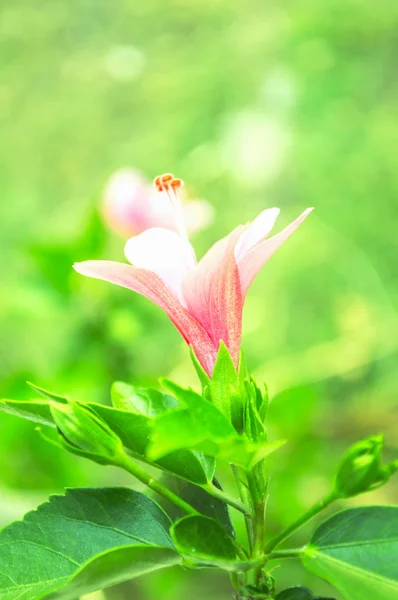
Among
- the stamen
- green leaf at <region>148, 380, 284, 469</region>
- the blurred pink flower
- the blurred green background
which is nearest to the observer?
green leaf at <region>148, 380, 284, 469</region>

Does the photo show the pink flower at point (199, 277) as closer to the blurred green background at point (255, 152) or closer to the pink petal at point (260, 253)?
the pink petal at point (260, 253)

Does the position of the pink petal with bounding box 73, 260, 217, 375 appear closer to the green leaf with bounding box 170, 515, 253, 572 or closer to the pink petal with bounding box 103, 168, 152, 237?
the green leaf with bounding box 170, 515, 253, 572

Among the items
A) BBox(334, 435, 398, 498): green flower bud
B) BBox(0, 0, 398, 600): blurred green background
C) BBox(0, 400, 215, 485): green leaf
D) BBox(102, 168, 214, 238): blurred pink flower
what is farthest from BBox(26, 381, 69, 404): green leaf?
BBox(0, 0, 398, 600): blurred green background

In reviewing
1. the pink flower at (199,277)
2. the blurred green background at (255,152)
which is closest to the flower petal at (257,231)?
the pink flower at (199,277)

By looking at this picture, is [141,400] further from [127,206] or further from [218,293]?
[127,206]

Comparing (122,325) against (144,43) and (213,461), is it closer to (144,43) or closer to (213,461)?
(213,461)

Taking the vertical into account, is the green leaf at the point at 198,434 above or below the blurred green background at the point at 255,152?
below

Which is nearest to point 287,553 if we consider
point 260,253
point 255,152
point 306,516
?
point 306,516
